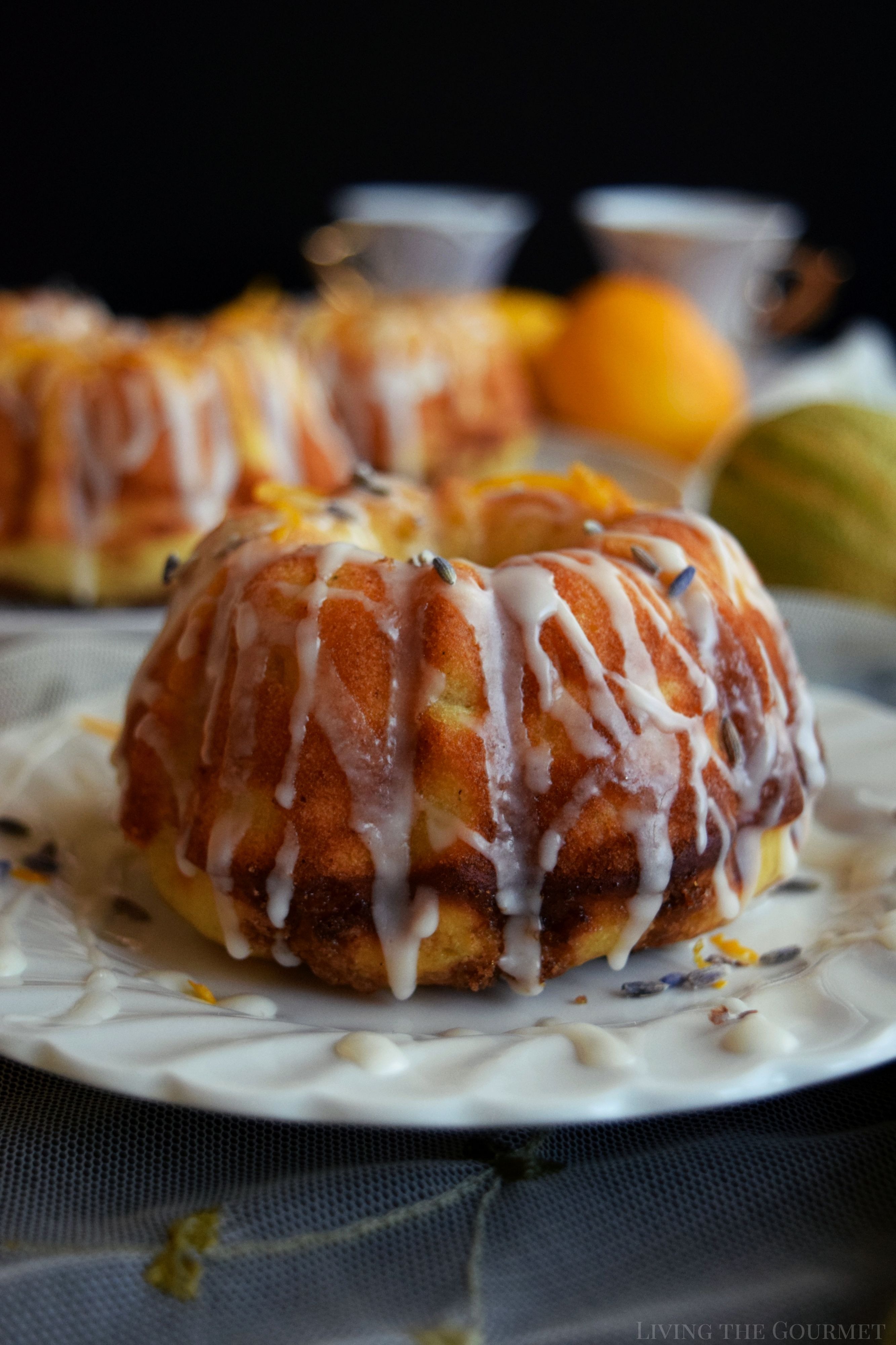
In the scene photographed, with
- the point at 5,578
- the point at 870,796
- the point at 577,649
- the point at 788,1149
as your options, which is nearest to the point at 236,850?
the point at 577,649

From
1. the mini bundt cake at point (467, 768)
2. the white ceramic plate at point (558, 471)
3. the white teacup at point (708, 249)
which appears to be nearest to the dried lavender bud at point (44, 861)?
the mini bundt cake at point (467, 768)

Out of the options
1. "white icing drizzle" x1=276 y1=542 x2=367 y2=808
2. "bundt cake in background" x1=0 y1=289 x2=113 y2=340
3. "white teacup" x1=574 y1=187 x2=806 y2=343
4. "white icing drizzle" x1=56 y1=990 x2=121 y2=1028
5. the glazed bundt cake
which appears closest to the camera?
"white icing drizzle" x1=56 y1=990 x2=121 y2=1028

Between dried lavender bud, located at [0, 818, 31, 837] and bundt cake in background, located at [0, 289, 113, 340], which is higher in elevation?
dried lavender bud, located at [0, 818, 31, 837]

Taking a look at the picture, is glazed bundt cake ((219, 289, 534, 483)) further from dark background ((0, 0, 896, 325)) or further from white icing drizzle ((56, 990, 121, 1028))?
dark background ((0, 0, 896, 325))

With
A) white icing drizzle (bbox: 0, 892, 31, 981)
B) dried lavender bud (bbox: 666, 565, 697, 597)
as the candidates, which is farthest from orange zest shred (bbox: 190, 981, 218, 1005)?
dried lavender bud (bbox: 666, 565, 697, 597)

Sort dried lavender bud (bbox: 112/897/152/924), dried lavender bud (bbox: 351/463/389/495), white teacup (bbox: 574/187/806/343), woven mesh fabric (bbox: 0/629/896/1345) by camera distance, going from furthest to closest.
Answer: white teacup (bbox: 574/187/806/343), dried lavender bud (bbox: 351/463/389/495), dried lavender bud (bbox: 112/897/152/924), woven mesh fabric (bbox: 0/629/896/1345)

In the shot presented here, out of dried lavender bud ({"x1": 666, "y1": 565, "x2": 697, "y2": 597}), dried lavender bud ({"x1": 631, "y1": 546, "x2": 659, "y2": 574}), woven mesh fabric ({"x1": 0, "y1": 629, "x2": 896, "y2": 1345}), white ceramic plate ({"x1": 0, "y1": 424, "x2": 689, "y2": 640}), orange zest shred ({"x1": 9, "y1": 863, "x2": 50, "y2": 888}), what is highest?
dried lavender bud ({"x1": 631, "y1": 546, "x2": 659, "y2": 574})
